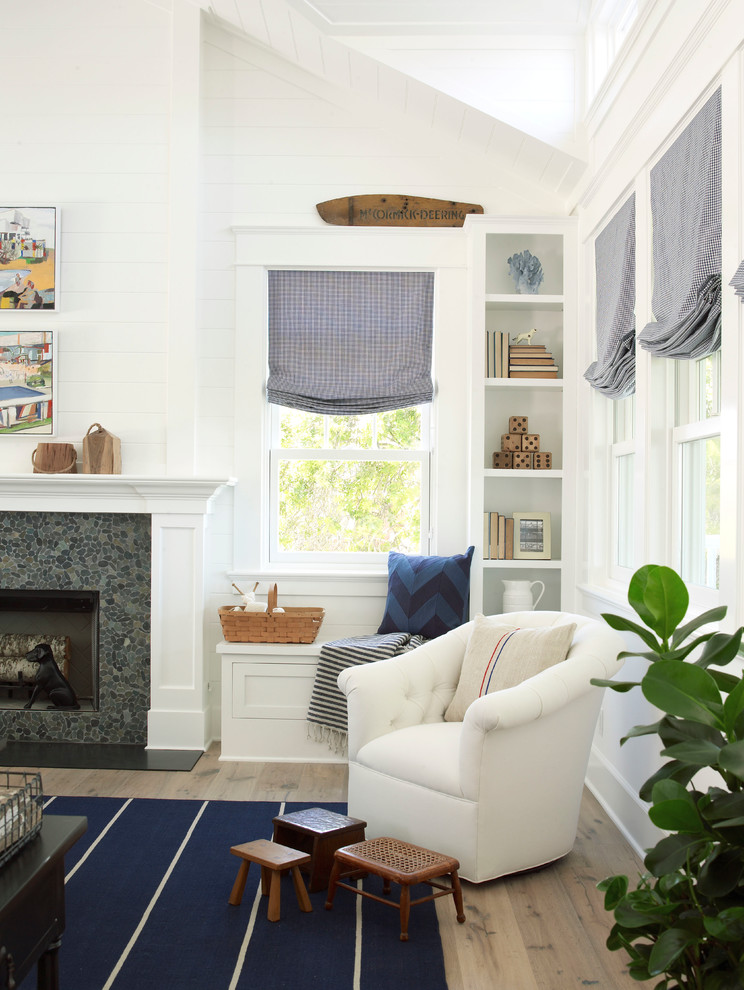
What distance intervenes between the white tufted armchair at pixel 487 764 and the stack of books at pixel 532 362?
1.57 m

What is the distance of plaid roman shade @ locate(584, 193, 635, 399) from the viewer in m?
3.29

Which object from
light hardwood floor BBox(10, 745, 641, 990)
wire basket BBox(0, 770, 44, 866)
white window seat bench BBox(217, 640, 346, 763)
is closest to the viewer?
wire basket BBox(0, 770, 44, 866)

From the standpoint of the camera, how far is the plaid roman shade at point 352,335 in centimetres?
444

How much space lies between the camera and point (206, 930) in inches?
93.8

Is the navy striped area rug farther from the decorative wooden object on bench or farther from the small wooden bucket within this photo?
the small wooden bucket

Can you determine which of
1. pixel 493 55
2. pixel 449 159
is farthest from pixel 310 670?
pixel 493 55

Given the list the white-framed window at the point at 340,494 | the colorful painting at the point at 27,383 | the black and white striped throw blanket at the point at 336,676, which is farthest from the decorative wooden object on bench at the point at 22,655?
the black and white striped throw blanket at the point at 336,676

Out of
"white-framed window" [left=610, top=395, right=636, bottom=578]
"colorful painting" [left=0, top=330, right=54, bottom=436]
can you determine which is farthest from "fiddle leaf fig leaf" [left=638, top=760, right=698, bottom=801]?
"colorful painting" [left=0, top=330, right=54, bottom=436]

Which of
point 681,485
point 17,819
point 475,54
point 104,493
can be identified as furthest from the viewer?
point 104,493

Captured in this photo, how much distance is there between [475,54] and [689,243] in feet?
6.17

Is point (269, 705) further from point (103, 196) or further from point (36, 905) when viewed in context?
point (103, 196)

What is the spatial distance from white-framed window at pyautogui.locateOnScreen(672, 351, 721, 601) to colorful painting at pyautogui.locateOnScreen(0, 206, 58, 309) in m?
3.08

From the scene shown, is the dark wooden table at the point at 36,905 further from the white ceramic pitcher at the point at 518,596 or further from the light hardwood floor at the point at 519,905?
the white ceramic pitcher at the point at 518,596

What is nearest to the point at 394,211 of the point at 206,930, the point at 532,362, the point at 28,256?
the point at 532,362
